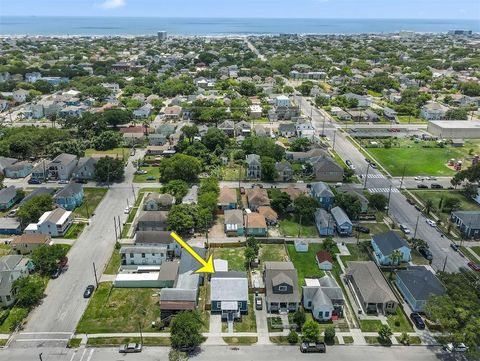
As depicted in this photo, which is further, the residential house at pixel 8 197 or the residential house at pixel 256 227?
the residential house at pixel 8 197

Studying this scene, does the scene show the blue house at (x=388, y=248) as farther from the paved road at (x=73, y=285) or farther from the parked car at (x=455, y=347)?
the paved road at (x=73, y=285)

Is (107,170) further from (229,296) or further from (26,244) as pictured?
(229,296)

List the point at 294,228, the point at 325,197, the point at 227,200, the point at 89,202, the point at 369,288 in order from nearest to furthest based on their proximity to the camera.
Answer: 1. the point at 369,288
2. the point at 294,228
3. the point at 227,200
4. the point at 325,197
5. the point at 89,202

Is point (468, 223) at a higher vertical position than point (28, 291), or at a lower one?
lower

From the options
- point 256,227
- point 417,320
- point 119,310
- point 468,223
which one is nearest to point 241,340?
point 119,310

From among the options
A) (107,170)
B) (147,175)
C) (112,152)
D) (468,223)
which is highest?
(107,170)

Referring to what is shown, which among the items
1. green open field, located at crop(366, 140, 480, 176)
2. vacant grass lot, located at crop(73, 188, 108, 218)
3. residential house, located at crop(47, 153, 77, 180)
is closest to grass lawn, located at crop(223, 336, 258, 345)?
vacant grass lot, located at crop(73, 188, 108, 218)

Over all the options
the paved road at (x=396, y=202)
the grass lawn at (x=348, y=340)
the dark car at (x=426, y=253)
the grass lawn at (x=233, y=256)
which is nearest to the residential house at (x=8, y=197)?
the grass lawn at (x=233, y=256)
